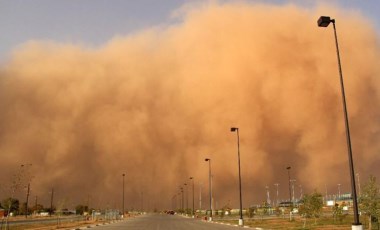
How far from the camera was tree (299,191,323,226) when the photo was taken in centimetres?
4781

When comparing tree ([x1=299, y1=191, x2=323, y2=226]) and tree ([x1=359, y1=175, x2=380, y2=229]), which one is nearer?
tree ([x1=359, y1=175, x2=380, y2=229])

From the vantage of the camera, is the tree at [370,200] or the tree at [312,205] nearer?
the tree at [370,200]

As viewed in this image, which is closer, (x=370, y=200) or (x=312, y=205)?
(x=370, y=200)

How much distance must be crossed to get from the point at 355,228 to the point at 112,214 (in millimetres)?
82100

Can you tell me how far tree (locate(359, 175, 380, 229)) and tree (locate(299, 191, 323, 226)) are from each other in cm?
1281

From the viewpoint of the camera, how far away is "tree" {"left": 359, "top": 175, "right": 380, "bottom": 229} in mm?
33812

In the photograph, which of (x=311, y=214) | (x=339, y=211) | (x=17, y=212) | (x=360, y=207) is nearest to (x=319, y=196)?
(x=311, y=214)

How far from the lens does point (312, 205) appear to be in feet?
157

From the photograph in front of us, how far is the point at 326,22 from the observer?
79.1ft

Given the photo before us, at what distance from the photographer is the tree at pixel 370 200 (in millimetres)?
33812

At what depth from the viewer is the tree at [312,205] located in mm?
47812

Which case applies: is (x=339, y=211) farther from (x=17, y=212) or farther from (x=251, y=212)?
(x=17, y=212)

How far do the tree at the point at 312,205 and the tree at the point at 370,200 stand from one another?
1281cm

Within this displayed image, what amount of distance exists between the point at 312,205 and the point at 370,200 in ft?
46.3
